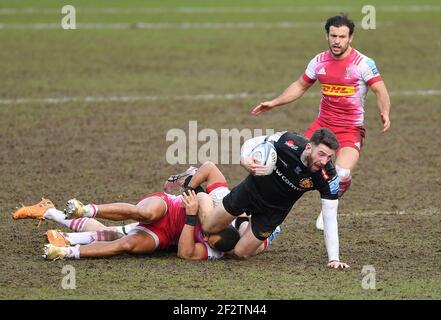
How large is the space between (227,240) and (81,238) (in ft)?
5.56

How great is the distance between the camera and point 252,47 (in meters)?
27.5

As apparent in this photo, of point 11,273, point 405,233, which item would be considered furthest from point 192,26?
point 11,273

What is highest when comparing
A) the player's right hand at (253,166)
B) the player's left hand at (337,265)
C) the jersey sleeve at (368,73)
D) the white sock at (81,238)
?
the jersey sleeve at (368,73)

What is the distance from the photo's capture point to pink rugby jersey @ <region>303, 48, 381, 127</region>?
13.4 metres

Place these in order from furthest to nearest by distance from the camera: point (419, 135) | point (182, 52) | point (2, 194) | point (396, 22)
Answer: point (396, 22) → point (182, 52) → point (419, 135) → point (2, 194)

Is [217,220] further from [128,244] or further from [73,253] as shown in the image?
[73,253]

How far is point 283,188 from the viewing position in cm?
1155

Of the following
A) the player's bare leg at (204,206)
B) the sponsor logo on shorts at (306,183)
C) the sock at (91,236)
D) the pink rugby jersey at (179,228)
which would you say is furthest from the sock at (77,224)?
the sponsor logo on shorts at (306,183)

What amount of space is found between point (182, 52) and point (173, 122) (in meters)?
7.16

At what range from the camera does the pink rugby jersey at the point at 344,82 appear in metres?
13.4

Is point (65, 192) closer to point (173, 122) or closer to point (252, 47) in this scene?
point (173, 122)

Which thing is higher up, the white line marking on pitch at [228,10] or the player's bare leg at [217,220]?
the white line marking on pitch at [228,10]

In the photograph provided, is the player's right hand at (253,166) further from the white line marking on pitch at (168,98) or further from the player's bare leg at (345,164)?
the white line marking on pitch at (168,98)

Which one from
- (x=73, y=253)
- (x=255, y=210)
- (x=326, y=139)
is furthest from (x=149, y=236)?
(x=326, y=139)
